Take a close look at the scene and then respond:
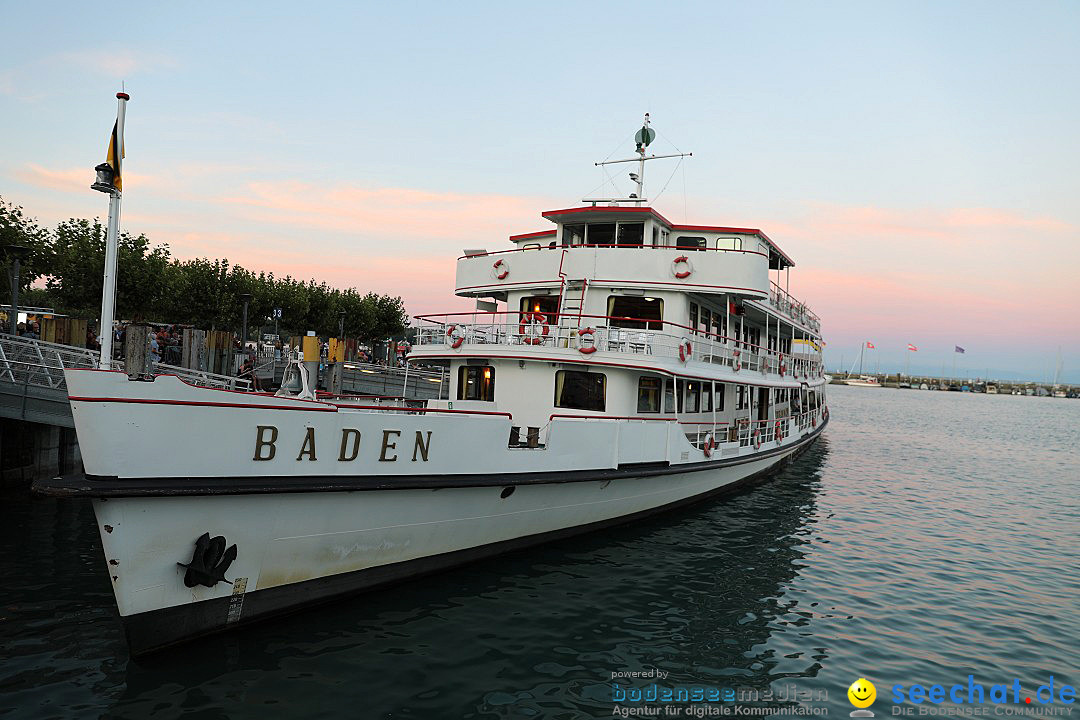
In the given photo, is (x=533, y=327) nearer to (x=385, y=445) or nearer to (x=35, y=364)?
(x=385, y=445)

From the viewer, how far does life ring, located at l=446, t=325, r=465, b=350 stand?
43.5 ft

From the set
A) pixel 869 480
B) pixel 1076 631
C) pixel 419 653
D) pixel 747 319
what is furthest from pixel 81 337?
pixel 869 480

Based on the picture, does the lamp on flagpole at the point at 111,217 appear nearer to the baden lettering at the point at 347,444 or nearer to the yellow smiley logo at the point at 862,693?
the baden lettering at the point at 347,444

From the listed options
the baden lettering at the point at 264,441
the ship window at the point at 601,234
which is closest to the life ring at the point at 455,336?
the ship window at the point at 601,234

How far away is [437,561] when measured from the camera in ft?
30.0

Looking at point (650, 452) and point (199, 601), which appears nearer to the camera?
point (199, 601)

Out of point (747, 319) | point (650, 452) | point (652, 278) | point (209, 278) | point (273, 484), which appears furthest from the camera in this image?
point (209, 278)

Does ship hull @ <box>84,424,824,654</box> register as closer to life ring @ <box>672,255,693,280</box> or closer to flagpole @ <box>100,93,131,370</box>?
flagpole @ <box>100,93,131,370</box>

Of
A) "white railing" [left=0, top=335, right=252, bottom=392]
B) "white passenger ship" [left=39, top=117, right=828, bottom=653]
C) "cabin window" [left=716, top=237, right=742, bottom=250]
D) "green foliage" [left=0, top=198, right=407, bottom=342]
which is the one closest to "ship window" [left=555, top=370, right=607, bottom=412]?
"white passenger ship" [left=39, top=117, right=828, bottom=653]

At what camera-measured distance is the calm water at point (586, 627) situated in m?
6.28

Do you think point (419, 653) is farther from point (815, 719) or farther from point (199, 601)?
point (815, 719)

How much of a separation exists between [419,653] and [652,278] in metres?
9.71

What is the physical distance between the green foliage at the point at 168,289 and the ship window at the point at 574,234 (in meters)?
19.8

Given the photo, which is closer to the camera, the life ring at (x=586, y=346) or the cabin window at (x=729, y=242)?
the life ring at (x=586, y=346)
